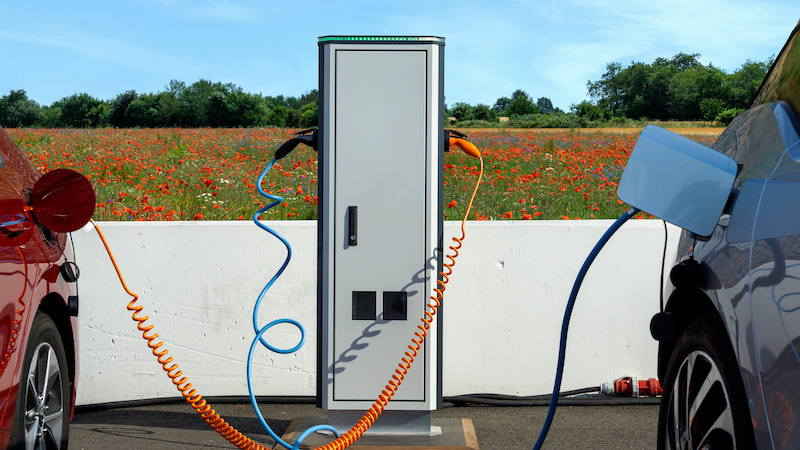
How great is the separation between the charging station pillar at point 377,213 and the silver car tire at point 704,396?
5.76ft

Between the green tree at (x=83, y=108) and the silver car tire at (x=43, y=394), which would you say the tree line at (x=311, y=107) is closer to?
the green tree at (x=83, y=108)

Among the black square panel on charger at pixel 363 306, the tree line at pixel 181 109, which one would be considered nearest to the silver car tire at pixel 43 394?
the black square panel on charger at pixel 363 306

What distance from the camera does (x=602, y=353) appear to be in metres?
5.51

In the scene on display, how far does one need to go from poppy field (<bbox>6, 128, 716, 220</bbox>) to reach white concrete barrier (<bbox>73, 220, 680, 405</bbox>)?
940 mm

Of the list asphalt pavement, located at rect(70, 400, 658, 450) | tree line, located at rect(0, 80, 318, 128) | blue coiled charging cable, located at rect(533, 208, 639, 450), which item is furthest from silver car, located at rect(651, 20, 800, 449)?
tree line, located at rect(0, 80, 318, 128)

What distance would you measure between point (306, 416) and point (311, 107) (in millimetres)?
16324

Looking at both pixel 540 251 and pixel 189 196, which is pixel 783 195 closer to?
pixel 540 251

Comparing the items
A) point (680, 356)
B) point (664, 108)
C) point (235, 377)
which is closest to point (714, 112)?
point (664, 108)

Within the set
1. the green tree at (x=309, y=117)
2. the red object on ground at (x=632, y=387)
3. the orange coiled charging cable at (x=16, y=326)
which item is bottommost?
the red object on ground at (x=632, y=387)

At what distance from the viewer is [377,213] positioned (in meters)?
4.14

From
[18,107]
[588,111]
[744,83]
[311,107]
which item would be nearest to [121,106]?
[18,107]

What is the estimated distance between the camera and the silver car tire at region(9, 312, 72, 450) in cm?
300

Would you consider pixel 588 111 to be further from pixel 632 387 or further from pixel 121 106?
pixel 632 387

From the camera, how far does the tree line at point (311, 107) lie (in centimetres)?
2247
